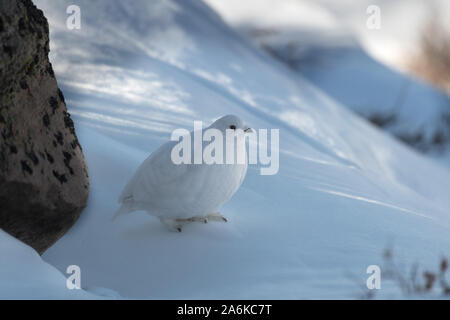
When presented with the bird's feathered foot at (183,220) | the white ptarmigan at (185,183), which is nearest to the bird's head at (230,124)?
the white ptarmigan at (185,183)

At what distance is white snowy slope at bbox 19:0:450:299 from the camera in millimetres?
2033

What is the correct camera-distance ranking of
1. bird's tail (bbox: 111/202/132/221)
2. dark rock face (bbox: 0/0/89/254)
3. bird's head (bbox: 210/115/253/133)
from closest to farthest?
1. dark rock face (bbox: 0/0/89/254)
2. bird's head (bbox: 210/115/253/133)
3. bird's tail (bbox: 111/202/132/221)

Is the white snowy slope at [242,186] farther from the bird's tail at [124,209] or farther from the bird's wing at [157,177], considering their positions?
the bird's wing at [157,177]

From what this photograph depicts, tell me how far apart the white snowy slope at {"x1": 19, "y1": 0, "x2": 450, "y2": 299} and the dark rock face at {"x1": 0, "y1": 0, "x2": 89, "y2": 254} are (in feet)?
0.57

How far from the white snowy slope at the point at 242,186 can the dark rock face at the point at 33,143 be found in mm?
A: 174

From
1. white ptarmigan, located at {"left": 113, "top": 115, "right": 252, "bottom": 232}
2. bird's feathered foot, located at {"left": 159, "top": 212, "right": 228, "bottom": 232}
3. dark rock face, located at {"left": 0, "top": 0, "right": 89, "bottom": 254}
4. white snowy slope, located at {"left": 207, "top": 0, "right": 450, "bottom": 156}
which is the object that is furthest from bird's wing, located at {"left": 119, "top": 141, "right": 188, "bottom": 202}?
white snowy slope, located at {"left": 207, "top": 0, "right": 450, "bottom": 156}

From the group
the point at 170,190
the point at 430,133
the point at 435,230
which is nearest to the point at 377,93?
the point at 430,133

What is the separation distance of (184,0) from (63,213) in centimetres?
424

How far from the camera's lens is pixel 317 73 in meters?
10.5

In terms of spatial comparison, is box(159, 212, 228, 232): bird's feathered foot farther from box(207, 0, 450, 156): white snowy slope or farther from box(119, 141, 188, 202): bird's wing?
box(207, 0, 450, 156): white snowy slope

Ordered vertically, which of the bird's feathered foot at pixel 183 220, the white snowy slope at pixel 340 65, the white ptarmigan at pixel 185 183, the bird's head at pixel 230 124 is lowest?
the bird's feathered foot at pixel 183 220

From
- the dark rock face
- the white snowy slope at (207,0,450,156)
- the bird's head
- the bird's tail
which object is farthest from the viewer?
the white snowy slope at (207,0,450,156)

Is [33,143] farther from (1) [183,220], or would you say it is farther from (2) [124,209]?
(1) [183,220]

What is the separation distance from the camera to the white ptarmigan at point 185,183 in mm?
2057
